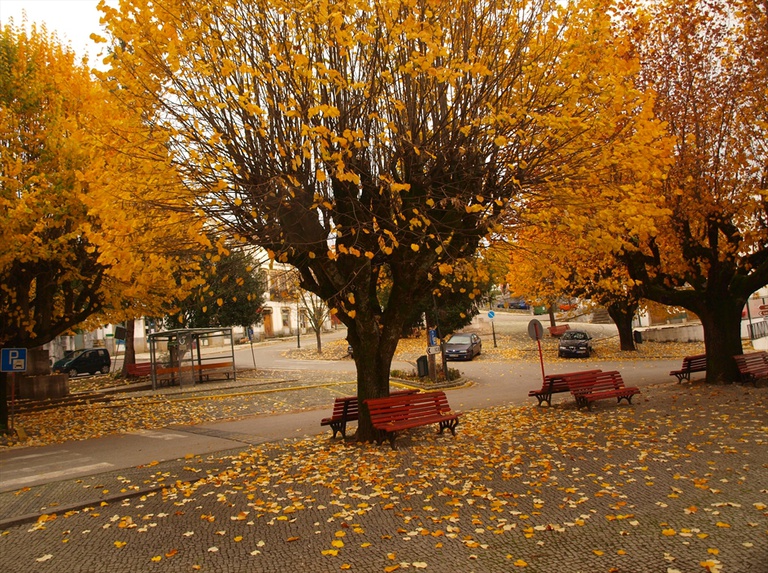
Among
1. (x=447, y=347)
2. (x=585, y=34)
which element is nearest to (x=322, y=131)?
(x=585, y=34)

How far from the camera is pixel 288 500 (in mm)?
6371

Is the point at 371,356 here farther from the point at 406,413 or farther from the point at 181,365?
the point at 181,365

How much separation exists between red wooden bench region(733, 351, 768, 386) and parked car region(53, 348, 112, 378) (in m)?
31.0

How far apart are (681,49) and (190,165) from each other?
11.7 metres

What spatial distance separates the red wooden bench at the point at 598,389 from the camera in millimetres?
12156

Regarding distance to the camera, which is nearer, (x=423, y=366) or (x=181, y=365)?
(x=423, y=366)

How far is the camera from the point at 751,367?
13.9 m

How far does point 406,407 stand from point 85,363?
1113 inches

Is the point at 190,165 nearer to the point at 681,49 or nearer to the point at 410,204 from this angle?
the point at 410,204

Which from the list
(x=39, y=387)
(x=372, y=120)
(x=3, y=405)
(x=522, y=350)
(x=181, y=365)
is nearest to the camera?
(x=372, y=120)

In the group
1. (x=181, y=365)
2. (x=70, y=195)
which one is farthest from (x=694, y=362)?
(x=181, y=365)

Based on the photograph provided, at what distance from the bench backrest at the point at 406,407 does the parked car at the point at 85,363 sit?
27.6 m

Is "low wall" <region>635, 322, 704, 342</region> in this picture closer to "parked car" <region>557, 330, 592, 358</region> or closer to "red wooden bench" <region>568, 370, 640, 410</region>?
"parked car" <region>557, 330, 592, 358</region>

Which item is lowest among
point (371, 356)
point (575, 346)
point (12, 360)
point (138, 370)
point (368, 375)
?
point (575, 346)
